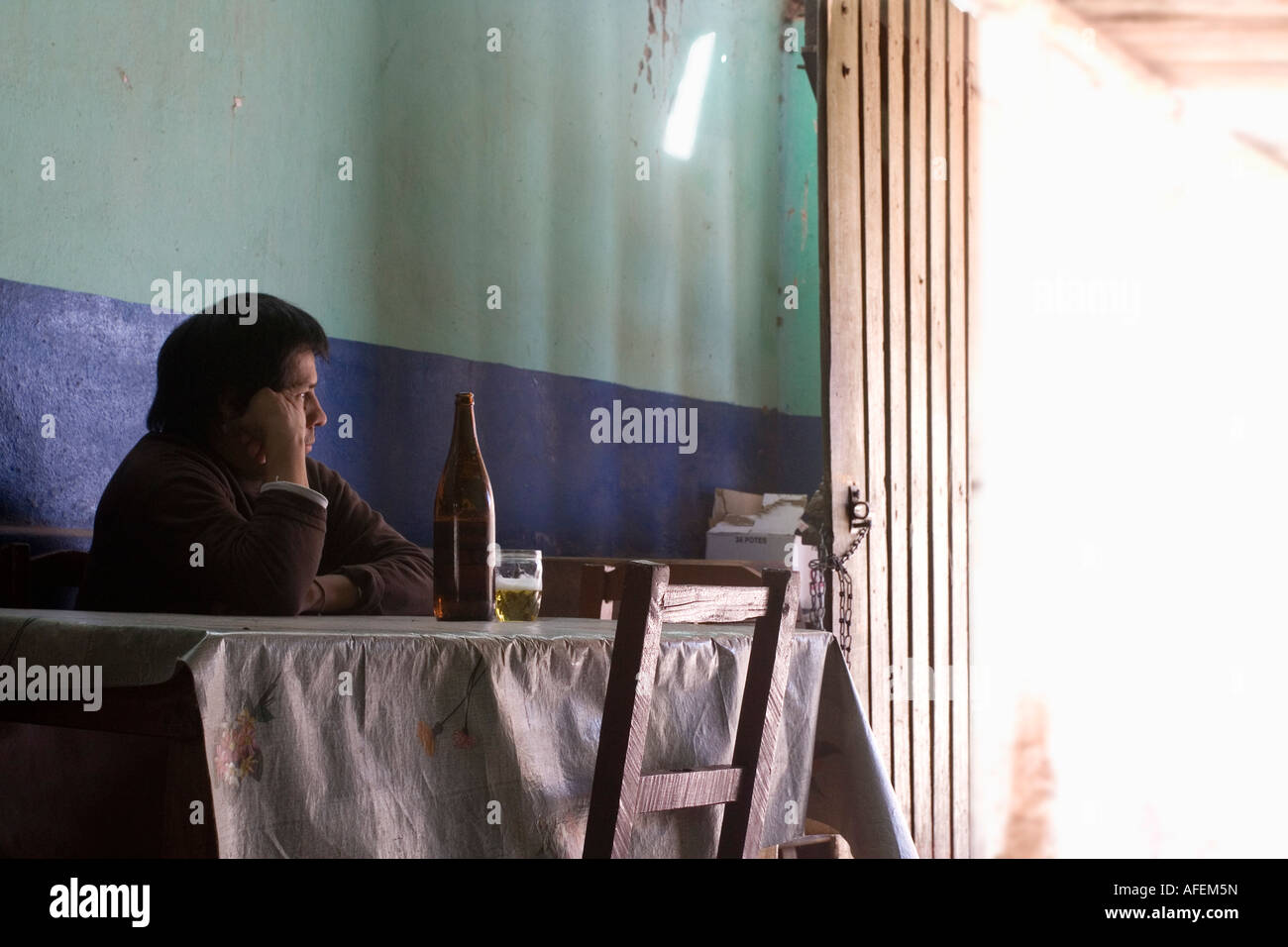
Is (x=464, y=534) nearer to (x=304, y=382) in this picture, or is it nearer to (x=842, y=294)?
(x=304, y=382)

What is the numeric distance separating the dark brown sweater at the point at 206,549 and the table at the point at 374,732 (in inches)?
7.6

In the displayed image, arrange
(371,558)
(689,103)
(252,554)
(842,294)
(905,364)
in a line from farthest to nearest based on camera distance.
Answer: (689,103)
(905,364)
(842,294)
(371,558)
(252,554)

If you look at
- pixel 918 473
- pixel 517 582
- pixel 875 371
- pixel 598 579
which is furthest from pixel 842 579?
pixel 517 582

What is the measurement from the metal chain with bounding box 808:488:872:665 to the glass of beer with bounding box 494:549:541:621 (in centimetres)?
176

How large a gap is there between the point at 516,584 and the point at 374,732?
566 mm

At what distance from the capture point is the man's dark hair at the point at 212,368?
228cm

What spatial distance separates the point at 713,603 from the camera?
1660 millimetres

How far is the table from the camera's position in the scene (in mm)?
1262

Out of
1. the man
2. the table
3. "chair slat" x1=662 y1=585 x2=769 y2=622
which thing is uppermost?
the man

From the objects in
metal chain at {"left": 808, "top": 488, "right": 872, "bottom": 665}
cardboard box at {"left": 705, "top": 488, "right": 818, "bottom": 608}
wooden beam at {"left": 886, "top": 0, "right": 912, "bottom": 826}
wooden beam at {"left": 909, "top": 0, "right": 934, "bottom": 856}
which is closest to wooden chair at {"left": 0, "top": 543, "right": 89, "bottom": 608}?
metal chain at {"left": 808, "top": 488, "right": 872, "bottom": 665}

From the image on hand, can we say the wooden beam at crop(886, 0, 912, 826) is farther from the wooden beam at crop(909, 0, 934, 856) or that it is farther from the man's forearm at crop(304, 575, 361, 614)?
the man's forearm at crop(304, 575, 361, 614)

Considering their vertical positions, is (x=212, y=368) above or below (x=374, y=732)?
above

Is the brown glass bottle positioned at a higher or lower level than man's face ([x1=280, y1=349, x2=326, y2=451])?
lower
